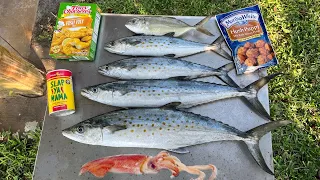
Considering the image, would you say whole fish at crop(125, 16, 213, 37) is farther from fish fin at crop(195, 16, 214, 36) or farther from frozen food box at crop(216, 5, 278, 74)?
frozen food box at crop(216, 5, 278, 74)

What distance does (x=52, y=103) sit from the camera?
303 cm

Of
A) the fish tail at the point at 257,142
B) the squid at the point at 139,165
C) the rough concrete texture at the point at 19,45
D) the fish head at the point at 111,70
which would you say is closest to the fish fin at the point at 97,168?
the squid at the point at 139,165

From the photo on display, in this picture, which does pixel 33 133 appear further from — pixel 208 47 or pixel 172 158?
pixel 208 47

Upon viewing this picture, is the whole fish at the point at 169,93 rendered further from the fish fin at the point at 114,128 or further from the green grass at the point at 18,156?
the green grass at the point at 18,156

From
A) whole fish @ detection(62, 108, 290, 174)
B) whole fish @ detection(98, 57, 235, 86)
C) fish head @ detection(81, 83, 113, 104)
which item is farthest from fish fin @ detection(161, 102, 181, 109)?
fish head @ detection(81, 83, 113, 104)

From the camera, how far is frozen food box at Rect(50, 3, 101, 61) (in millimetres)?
3242

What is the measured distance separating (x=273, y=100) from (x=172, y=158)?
4.30 feet

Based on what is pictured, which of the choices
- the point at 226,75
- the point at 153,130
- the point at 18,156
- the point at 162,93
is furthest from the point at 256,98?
the point at 18,156

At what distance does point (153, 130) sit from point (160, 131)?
0.06 meters

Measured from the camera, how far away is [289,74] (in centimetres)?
350

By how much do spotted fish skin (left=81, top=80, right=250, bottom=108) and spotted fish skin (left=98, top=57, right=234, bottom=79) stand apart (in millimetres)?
129

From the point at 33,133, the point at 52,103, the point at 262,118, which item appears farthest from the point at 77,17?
the point at 262,118

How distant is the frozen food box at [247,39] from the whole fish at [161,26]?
227 mm

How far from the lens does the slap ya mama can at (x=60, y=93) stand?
9.97 ft
